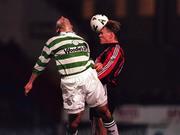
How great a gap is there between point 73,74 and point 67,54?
0.86 feet

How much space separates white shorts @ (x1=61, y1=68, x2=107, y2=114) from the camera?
36.5 ft

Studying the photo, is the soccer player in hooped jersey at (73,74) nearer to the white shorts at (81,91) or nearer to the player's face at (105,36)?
the white shorts at (81,91)

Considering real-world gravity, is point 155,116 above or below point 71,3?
below

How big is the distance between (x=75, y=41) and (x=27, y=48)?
862 centimetres

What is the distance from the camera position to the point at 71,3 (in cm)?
1992

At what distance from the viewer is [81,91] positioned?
1120cm

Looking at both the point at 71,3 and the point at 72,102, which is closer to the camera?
the point at 72,102

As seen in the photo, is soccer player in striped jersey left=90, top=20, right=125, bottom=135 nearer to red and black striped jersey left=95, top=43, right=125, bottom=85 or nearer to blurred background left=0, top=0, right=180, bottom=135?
red and black striped jersey left=95, top=43, right=125, bottom=85

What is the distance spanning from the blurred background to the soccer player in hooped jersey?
7.67 m

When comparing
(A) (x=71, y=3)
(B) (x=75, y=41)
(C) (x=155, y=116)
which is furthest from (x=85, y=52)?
(A) (x=71, y=3)

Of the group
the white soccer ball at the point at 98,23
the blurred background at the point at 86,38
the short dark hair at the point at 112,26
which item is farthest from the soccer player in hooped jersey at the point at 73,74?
the blurred background at the point at 86,38

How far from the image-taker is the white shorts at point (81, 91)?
11.1 m

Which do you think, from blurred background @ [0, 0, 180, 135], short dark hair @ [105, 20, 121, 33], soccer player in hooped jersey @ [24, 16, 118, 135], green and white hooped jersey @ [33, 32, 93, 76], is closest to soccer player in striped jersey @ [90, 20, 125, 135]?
short dark hair @ [105, 20, 121, 33]

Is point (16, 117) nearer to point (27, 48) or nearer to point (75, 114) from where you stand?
point (27, 48)
